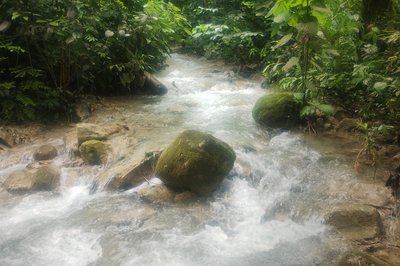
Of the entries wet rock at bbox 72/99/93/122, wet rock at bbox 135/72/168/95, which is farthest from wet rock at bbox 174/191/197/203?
wet rock at bbox 135/72/168/95

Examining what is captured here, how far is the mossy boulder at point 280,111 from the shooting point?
571 cm

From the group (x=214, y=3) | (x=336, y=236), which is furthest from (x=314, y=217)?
(x=214, y=3)

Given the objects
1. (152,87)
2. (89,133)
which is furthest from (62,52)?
(152,87)

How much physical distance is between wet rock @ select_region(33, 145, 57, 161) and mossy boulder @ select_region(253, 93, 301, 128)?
3353 millimetres

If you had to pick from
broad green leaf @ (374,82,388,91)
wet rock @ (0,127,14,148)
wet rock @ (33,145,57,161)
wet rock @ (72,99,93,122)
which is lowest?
wet rock @ (33,145,57,161)

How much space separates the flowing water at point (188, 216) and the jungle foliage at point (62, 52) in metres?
0.77

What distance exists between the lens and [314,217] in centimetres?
394

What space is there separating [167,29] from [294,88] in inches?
144

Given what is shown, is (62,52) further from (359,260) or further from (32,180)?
(359,260)

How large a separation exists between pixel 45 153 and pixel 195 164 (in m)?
2.44

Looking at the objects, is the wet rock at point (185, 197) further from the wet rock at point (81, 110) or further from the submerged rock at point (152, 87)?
the submerged rock at point (152, 87)

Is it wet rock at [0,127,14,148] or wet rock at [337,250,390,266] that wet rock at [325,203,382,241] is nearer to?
wet rock at [337,250,390,266]

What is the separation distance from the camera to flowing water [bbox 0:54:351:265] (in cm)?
354

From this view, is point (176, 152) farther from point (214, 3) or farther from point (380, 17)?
point (214, 3)
